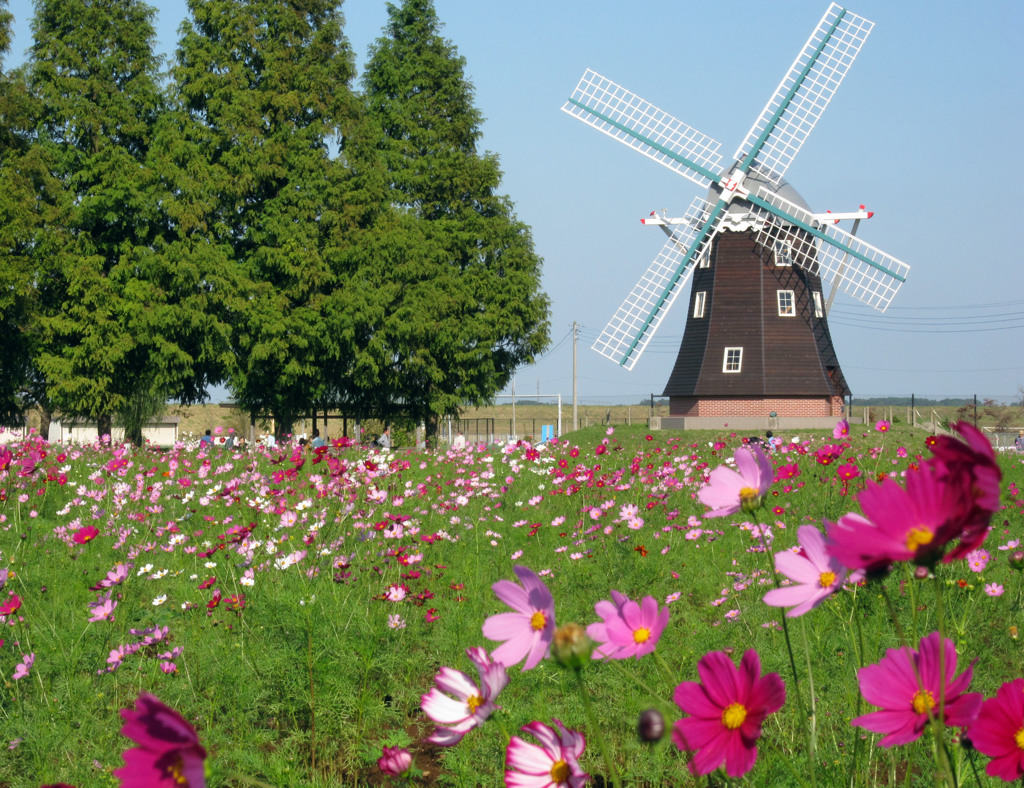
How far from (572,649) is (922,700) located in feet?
1.18

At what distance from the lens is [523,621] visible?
39.5 inches

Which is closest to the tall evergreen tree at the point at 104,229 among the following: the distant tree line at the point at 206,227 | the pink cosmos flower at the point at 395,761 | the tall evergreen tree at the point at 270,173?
the distant tree line at the point at 206,227

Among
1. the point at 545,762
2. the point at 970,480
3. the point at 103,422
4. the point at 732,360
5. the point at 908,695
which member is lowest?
the point at 103,422

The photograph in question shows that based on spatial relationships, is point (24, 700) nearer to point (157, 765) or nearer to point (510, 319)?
point (157, 765)

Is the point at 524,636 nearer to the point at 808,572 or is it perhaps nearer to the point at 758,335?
the point at 808,572

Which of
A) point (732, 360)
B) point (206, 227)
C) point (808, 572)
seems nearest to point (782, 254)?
point (732, 360)

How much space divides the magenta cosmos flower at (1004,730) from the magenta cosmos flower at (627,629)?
1.14 ft

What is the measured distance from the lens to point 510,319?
25.2 meters

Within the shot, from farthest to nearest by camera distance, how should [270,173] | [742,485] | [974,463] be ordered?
[270,173], [742,485], [974,463]

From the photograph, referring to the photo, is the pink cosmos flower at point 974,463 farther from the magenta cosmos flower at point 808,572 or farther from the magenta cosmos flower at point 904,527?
the magenta cosmos flower at point 808,572

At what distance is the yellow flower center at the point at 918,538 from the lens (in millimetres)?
689

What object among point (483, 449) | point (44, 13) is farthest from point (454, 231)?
point (483, 449)

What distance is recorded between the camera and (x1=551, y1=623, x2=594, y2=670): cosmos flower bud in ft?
2.72

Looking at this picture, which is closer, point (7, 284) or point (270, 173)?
point (7, 284)
